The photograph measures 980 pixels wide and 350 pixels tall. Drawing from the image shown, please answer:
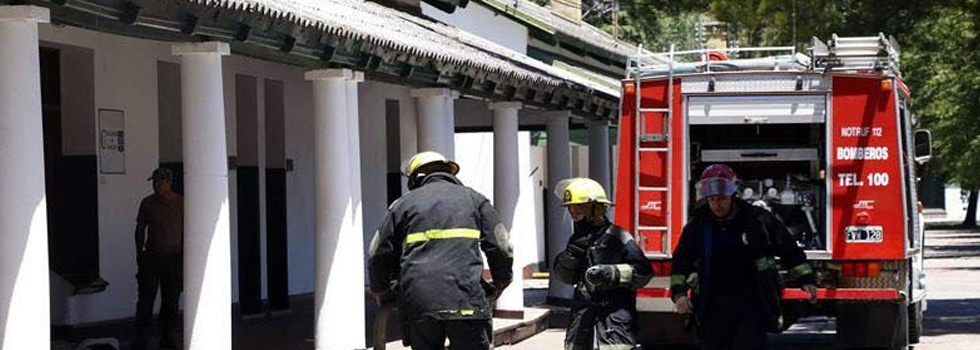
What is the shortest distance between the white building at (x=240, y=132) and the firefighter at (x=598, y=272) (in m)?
3.04

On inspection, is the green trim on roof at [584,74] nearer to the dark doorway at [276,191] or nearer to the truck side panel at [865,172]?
the dark doorway at [276,191]

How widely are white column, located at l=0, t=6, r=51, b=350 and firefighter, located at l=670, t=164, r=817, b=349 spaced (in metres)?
3.60

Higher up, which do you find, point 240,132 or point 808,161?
point 240,132

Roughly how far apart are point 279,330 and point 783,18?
33.1ft

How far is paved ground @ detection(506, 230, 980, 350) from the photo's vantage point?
18.0m

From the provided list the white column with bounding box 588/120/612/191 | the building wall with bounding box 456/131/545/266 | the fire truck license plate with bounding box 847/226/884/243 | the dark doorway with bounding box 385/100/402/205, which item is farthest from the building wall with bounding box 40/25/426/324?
the building wall with bounding box 456/131/545/266

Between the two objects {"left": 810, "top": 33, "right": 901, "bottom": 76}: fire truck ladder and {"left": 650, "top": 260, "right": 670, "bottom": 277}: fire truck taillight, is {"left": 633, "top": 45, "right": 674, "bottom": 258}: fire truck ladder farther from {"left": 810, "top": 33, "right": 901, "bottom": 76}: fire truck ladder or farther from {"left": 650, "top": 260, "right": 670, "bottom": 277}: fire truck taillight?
{"left": 810, "top": 33, "right": 901, "bottom": 76}: fire truck ladder

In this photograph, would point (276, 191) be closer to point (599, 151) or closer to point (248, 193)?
point (248, 193)

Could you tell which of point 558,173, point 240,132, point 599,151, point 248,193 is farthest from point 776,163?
point 599,151

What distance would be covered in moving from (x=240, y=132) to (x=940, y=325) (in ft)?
26.1

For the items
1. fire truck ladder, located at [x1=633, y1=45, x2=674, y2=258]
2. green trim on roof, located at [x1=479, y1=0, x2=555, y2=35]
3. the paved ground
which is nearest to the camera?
fire truck ladder, located at [x1=633, y1=45, x2=674, y2=258]

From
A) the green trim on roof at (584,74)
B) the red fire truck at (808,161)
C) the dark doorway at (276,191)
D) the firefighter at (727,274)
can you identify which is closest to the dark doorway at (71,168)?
the dark doorway at (276,191)

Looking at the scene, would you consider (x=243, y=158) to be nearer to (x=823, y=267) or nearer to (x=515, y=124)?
(x=515, y=124)

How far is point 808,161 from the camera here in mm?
15953
